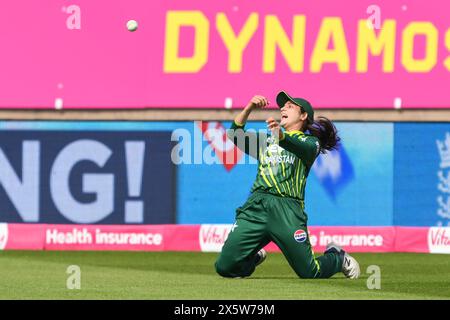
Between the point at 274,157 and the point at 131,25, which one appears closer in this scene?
the point at 274,157

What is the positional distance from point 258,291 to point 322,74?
12.0m

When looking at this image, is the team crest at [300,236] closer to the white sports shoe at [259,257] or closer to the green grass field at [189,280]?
the green grass field at [189,280]

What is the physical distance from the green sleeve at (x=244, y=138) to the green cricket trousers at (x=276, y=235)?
1.59 feet

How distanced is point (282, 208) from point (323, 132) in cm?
100

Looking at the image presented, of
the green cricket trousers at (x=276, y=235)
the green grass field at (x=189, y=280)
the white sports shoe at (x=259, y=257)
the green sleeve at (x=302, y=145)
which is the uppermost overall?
the green sleeve at (x=302, y=145)

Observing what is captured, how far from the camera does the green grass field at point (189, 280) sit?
1055 cm

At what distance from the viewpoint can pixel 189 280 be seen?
Answer: 12648mm

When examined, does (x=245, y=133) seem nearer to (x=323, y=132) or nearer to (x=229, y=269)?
(x=323, y=132)

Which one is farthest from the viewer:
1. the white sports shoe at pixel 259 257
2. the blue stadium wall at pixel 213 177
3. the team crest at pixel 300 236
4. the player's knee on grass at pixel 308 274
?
the blue stadium wall at pixel 213 177

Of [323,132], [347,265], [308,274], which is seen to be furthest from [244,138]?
[347,265]

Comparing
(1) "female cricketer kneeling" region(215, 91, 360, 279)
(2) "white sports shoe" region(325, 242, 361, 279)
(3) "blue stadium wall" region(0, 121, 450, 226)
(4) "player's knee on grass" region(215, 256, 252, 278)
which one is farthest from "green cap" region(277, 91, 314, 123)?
(3) "blue stadium wall" region(0, 121, 450, 226)

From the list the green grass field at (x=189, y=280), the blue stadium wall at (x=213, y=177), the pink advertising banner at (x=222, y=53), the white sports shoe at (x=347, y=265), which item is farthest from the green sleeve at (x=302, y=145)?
the pink advertising banner at (x=222, y=53)

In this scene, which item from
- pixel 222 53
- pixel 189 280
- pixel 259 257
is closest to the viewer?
pixel 259 257
